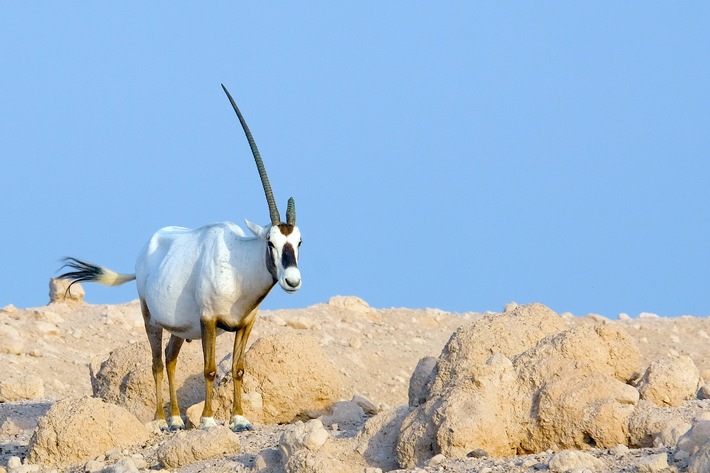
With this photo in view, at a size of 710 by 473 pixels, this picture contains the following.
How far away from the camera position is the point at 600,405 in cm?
691

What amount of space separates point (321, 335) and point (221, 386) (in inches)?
254

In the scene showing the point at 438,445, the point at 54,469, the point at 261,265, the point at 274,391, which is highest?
the point at 261,265

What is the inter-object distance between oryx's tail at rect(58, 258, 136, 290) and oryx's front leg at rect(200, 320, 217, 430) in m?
1.78

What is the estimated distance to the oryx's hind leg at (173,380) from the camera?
9.41 m

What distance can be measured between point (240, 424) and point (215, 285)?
1.07 meters

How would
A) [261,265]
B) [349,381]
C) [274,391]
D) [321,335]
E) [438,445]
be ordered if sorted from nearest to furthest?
[438,445]
[261,265]
[274,391]
[349,381]
[321,335]

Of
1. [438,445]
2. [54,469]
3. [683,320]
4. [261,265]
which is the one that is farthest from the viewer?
[683,320]

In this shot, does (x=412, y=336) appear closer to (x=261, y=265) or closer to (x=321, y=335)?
(x=321, y=335)

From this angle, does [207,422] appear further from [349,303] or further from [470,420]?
[349,303]

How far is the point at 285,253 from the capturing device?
28.3ft

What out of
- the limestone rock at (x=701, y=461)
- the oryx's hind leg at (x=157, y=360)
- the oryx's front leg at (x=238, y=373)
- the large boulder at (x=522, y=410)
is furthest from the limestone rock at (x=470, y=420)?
the oryx's hind leg at (x=157, y=360)

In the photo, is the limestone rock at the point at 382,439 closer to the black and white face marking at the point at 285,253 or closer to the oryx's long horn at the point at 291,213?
the black and white face marking at the point at 285,253

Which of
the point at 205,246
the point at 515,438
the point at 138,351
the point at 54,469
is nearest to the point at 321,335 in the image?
the point at 138,351

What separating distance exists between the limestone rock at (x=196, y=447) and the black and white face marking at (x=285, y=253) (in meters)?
1.26
